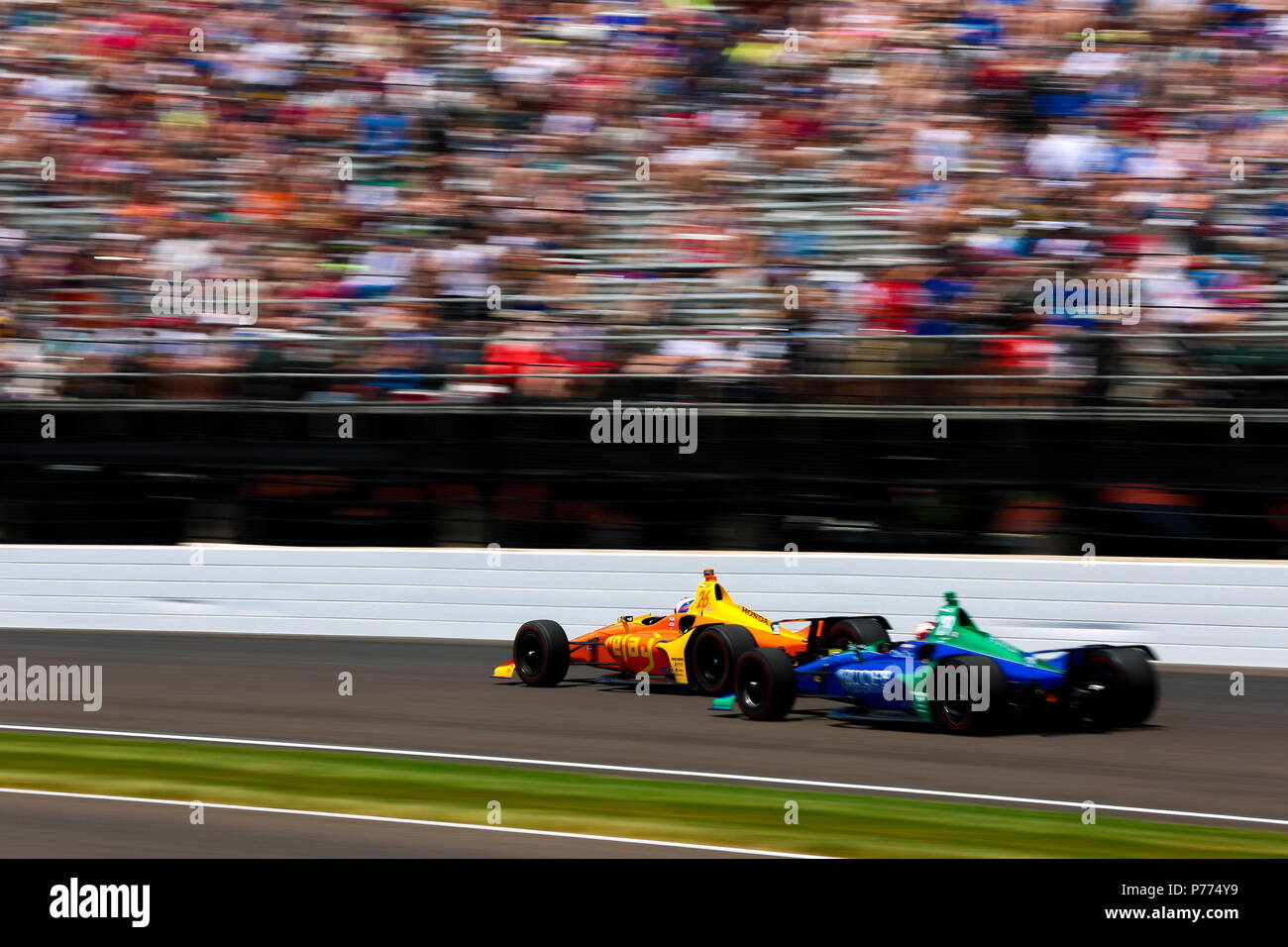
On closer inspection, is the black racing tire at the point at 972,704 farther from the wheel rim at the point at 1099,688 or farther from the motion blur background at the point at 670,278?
the motion blur background at the point at 670,278

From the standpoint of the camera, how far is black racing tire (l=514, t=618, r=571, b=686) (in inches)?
401

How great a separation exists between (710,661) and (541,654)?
1.27 meters

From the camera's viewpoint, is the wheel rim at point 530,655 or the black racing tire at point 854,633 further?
the wheel rim at point 530,655

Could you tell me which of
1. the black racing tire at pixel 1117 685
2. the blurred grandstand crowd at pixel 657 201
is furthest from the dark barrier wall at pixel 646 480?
the black racing tire at pixel 1117 685

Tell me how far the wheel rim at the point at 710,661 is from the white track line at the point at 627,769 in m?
1.76

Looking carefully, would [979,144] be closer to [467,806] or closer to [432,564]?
[432,564]

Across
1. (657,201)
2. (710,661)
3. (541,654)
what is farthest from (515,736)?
(657,201)

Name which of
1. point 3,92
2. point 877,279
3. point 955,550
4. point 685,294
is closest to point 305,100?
point 3,92

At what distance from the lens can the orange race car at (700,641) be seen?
9.30 m

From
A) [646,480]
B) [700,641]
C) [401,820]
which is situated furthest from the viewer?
[646,480]

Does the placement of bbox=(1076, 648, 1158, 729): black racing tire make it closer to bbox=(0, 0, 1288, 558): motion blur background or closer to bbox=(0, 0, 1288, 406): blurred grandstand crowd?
bbox=(0, 0, 1288, 558): motion blur background

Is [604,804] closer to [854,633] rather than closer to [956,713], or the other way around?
[956,713]

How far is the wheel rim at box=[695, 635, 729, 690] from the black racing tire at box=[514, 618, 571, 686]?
1.06m

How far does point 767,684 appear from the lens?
8.79 meters
